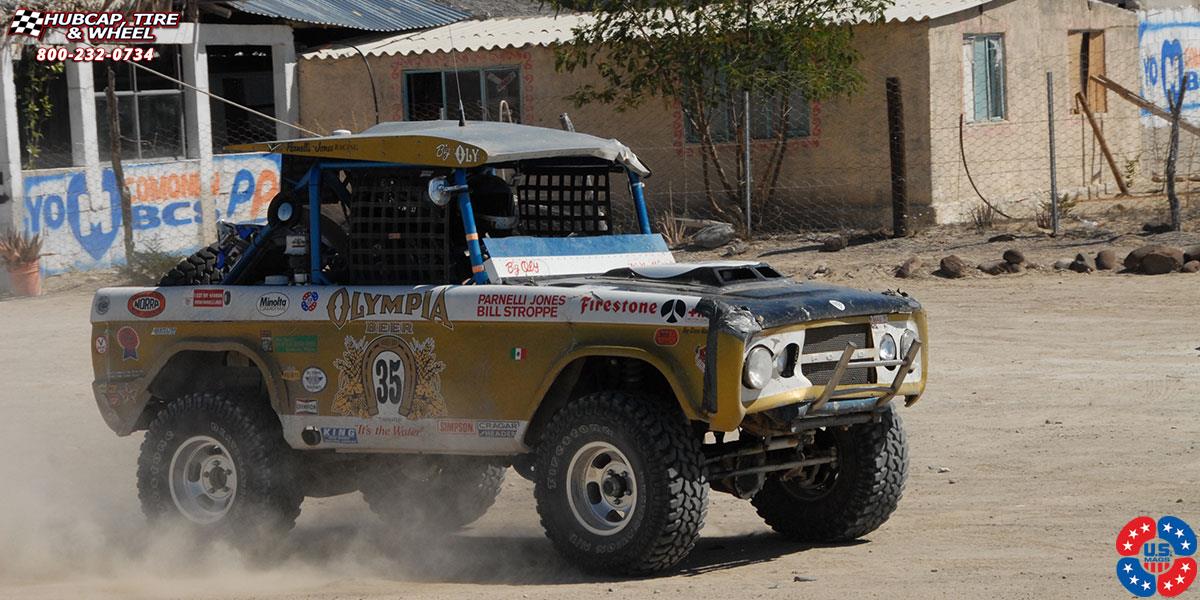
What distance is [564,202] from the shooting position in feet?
27.9

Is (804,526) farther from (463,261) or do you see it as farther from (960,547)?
(463,261)

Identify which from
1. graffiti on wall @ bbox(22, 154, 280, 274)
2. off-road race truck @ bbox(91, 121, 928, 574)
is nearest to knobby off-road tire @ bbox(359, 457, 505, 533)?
off-road race truck @ bbox(91, 121, 928, 574)

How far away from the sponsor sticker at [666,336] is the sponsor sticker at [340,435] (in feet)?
5.91

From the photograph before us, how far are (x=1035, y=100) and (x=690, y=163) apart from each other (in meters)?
5.06

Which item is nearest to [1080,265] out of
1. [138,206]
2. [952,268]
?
[952,268]

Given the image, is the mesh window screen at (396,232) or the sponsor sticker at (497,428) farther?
the mesh window screen at (396,232)

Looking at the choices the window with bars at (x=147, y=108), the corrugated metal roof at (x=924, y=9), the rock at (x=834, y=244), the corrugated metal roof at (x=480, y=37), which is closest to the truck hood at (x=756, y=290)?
the rock at (x=834, y=244)

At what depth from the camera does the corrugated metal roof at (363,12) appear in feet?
82.6

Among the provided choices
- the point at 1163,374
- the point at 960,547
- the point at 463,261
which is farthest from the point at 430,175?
the point at 1163,374

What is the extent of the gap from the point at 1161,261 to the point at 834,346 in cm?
1077

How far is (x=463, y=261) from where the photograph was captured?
7777 mm

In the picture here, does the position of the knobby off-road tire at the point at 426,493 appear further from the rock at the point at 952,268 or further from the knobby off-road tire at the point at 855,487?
the rock at the point at 952,268

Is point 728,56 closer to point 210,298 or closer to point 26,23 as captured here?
point 26,23

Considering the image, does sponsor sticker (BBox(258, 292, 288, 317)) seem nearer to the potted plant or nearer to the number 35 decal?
the number 35 decal
